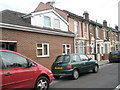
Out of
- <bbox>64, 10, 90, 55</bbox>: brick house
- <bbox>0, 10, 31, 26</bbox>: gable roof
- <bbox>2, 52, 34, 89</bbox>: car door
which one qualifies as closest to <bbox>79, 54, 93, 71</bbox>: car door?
<bbox>2, 52, 34, 89</bbox>: car door

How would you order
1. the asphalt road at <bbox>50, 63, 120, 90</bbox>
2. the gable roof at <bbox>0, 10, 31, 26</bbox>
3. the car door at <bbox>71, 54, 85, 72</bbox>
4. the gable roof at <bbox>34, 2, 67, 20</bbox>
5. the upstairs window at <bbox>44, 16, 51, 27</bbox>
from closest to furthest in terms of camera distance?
the asphalt road at <bbox>50, 63, 120, 90</bbox> < the car door at <bbox>71, 54, 85, 72</bbox> < the gable roof at <bbox>0, 10, 31, 26</bbox> < the upstairs window at <bbox>44, 16, 51, 27</bbox> < the gable roof at <bbox>34, 2, 67, 20</bbox>

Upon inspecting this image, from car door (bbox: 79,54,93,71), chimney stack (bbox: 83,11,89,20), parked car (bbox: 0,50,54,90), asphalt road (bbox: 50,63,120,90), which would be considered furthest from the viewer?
→ chimney stack (bbox: 83,11,89,20)

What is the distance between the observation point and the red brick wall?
9533 mm

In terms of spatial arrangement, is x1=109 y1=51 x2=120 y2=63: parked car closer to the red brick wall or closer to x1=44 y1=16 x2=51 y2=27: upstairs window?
A: the red brick wall

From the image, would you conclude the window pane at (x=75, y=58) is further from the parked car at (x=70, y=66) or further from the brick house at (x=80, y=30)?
the brick house at (x=80, y=30)

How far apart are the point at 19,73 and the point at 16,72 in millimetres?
132

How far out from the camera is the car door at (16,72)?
14.8 ft

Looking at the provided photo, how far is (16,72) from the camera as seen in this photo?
4766mm

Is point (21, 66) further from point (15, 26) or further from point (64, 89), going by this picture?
point (15, 26)

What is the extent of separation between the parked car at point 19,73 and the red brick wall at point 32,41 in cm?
455

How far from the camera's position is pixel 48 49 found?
1230 cm

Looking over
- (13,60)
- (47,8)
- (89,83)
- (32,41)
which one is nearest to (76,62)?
(89,83)

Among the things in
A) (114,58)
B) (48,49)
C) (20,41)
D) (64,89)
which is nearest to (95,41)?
(114,58)

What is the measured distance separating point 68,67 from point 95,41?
50.5ft
